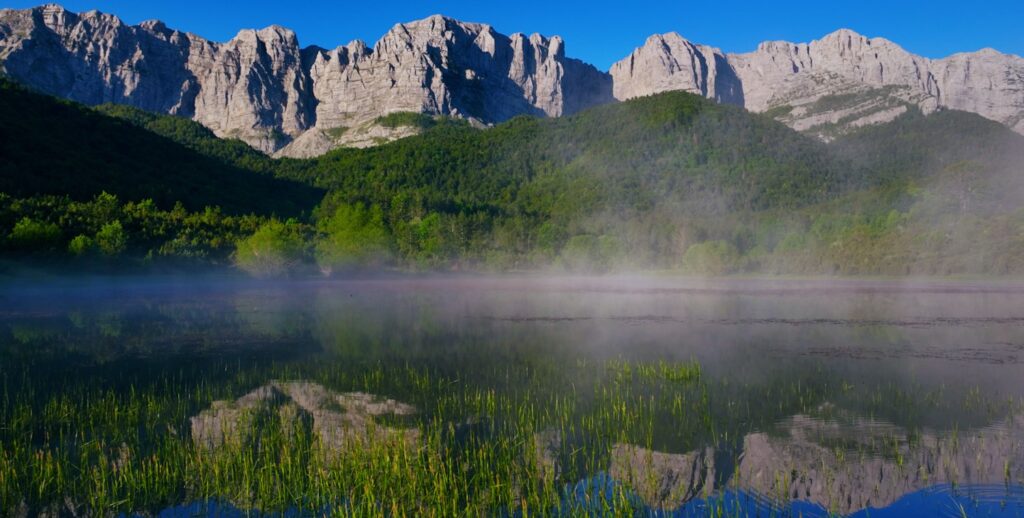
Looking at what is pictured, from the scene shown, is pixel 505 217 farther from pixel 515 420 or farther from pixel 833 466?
pixel 833 466

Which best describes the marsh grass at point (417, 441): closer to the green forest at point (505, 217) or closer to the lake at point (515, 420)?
the lake at point (515, 420)

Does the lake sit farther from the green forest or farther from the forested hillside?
the forested hillside

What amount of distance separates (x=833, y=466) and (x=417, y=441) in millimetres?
9318

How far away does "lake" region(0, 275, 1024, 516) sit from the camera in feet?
38.8

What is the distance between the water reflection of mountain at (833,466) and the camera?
12.3m

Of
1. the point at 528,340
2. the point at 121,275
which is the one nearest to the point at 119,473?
the point at 528,340

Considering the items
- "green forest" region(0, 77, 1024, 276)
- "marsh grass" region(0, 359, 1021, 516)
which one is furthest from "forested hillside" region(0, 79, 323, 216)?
"marsh grass" region(0, 359, 1021, 516)

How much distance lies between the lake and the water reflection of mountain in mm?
63

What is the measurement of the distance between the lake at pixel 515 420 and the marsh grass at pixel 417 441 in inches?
3.1

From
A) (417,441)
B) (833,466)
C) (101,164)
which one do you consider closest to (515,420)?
(417,441)

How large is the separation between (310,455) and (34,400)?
11.4 meters

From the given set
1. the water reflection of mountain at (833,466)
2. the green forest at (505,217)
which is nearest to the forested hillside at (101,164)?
the green forest at (505,217)

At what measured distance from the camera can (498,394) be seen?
66.5ft

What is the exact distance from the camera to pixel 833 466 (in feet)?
44.9
